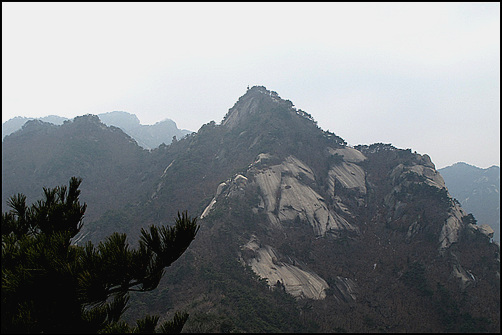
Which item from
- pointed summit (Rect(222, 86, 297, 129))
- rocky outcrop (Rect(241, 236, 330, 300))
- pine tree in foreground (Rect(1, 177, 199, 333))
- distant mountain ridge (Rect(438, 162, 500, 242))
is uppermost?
pointed summit (Rect(222, 86, 297, 129))

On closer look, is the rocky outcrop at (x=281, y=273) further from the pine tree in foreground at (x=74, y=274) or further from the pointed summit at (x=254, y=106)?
the pointed summit at (x=254, y=106)

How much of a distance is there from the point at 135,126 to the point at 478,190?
157 metres

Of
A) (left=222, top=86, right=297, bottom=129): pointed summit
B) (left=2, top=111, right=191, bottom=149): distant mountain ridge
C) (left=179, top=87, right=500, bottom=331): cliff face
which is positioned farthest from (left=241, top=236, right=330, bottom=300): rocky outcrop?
(left=2, top=111, right=191, bottom=149): distant mountain ridge

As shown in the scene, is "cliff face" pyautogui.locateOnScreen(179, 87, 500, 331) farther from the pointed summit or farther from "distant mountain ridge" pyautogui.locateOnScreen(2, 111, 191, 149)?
"distant mountain ridge" pyautogui.locateOnScreen(2, 111, 191, 149)

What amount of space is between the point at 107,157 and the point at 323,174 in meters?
46.7

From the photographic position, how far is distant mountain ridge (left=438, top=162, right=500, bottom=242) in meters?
78.9

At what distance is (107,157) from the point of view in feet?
195

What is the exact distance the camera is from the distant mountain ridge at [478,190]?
7888 centimetres

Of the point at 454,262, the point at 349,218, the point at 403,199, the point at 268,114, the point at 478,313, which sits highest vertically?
the point at 268,114

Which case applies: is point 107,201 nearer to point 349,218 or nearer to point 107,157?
point 107,157

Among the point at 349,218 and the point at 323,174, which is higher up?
the point at 323,174

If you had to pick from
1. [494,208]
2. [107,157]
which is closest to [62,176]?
[107,157]

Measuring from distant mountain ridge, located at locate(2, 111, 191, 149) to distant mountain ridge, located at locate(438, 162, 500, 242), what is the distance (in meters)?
122

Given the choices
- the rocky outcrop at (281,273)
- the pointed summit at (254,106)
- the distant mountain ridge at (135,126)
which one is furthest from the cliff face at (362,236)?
the distant mountain ridge at (135,126)
